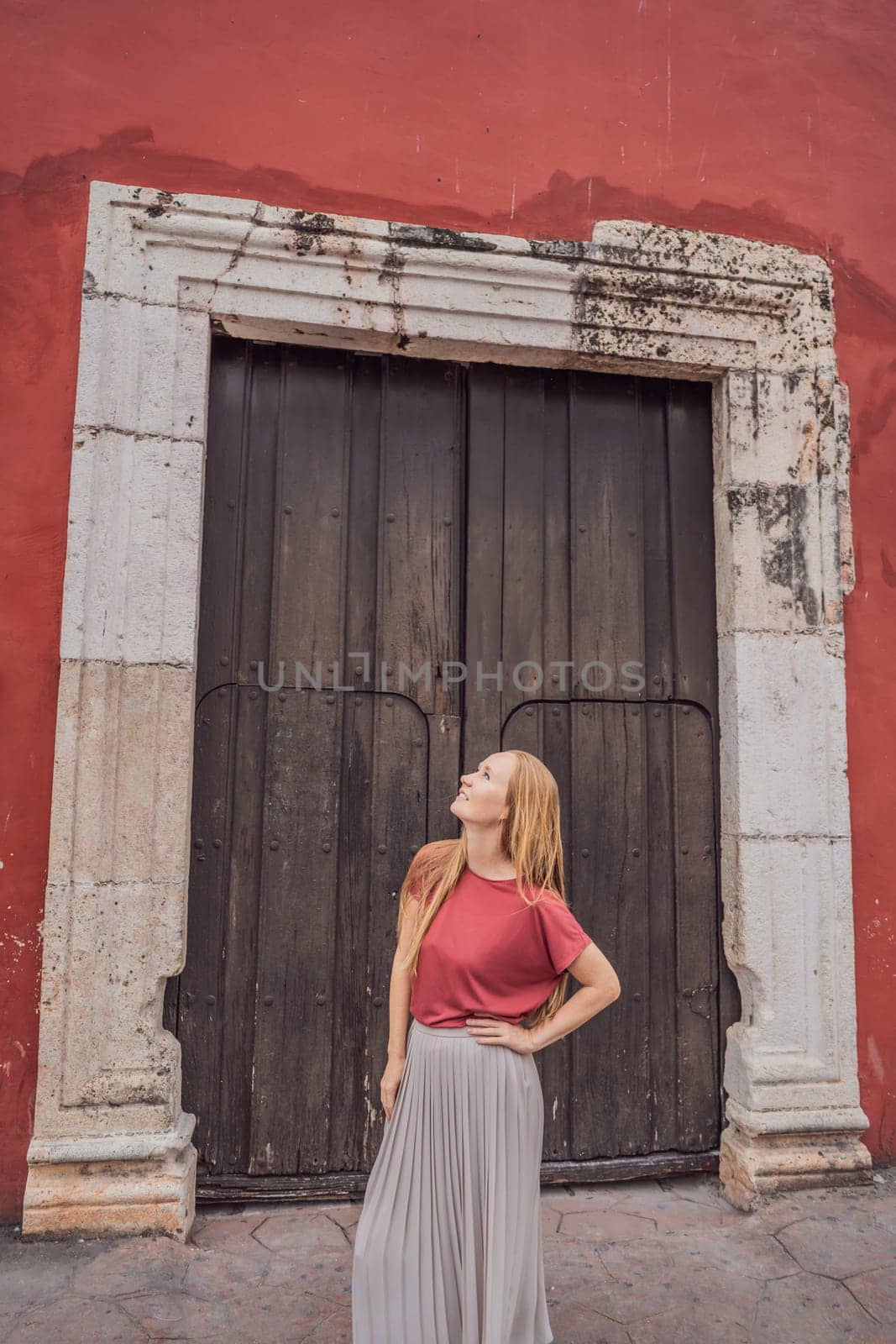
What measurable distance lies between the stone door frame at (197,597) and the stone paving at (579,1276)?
0.12 meters

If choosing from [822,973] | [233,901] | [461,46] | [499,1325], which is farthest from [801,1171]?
[461,46]

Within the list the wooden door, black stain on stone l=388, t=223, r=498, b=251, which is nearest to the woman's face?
the wooden door

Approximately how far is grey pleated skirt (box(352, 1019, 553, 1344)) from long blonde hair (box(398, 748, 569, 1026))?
187mm

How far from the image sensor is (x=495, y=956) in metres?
1.79

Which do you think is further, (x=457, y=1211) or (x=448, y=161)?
(x=448, y=161)

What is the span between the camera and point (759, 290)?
10.0ft

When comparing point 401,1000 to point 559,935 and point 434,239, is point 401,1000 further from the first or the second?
point 434,239

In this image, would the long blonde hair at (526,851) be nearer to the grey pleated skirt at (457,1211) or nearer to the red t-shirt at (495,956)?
the red t-shirt at (495,956)

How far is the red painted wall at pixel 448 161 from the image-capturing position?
2.62m

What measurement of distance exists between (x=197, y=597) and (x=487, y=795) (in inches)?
50.9

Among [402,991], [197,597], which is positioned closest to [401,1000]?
[402,991]

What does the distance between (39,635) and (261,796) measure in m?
0.78

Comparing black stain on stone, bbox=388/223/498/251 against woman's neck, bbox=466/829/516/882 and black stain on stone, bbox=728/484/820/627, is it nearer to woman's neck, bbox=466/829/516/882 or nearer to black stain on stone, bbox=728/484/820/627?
black stain on stone, bbox=728/484/820/627

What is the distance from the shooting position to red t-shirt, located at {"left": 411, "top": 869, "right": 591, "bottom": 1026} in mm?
1790
